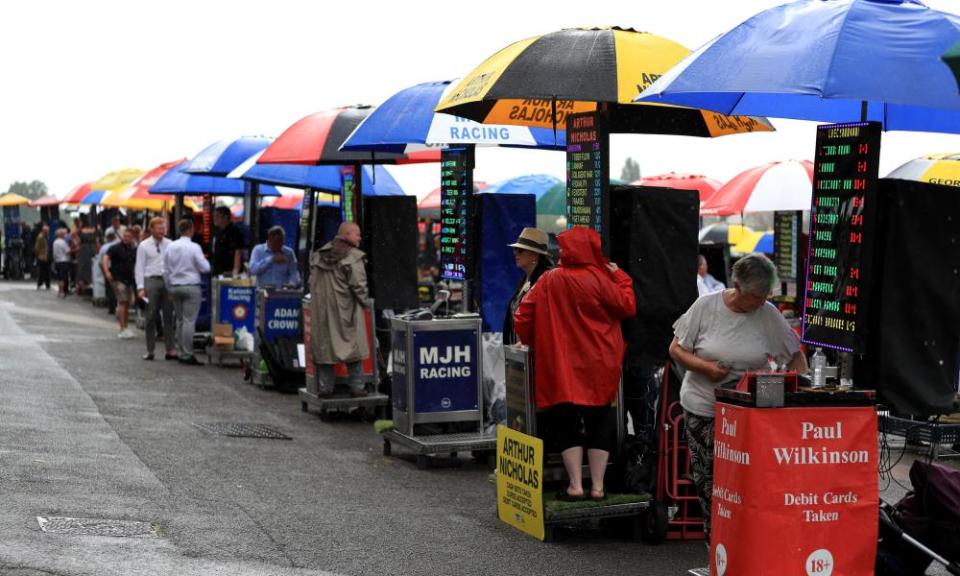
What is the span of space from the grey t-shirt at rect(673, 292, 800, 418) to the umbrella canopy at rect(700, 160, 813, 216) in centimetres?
1169

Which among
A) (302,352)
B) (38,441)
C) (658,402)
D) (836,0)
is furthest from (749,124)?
(302,352)

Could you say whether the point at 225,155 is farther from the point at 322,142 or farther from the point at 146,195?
the point at 146,195

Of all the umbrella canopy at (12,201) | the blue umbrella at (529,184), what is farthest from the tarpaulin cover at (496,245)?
the umbrella canopy at (12,201)

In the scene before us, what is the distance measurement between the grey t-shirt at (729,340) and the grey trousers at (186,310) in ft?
43.1

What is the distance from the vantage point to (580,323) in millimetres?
8641

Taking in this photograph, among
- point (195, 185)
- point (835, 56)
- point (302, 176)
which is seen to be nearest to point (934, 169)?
point (835, 56)

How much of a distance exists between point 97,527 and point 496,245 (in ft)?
15.2

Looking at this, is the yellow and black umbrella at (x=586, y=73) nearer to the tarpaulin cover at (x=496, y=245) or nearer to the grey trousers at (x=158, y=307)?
the tarpaulin cover at (x=496, y=245)

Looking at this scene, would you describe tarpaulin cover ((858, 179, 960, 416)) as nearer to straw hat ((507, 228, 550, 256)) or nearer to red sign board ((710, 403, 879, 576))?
red sign board ((710, 403, 879, 576))

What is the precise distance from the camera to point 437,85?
13430 millimetres

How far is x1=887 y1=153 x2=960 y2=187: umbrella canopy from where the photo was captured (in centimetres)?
1330

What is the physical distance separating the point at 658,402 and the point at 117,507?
11.7ft

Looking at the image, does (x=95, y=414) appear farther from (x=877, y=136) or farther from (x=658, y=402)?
(x=877, y=136)

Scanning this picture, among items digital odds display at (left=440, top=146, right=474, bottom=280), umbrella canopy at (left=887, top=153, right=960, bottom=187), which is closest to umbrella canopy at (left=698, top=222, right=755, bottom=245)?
umbrella canopy at (left=887, top=153, right=960, bottom=187)
